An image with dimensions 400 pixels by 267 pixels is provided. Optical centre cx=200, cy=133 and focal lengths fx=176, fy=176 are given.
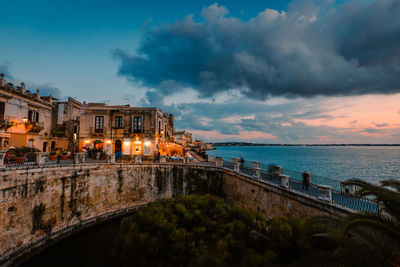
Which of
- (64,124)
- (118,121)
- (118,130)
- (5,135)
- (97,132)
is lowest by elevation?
(5,135)

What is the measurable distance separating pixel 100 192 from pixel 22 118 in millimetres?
12682

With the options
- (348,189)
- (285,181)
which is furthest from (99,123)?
(348,189)

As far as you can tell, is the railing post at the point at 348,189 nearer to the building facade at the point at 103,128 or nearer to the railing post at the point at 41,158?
the railing post at the point at 41,158

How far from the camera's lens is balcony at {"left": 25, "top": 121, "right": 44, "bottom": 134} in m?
19.3

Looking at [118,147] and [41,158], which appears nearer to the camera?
[41,158]

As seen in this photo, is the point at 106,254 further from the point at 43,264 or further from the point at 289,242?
the point at 289,242

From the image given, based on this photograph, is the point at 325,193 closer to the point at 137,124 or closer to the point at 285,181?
the point at 285,181

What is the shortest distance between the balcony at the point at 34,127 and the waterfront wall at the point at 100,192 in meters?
10.8

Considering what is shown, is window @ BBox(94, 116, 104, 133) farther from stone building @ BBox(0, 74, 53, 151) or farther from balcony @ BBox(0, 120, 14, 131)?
balcony @ BBox(0, 120, 14, 131)

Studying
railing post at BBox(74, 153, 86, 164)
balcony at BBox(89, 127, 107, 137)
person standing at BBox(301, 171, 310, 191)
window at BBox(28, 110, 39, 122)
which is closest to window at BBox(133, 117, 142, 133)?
balcony at BBox(89, 127, 107, 137)

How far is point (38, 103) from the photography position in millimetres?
21375

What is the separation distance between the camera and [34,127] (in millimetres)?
19750

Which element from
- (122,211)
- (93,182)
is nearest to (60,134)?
(93,182)

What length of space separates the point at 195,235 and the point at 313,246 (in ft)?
11.1
